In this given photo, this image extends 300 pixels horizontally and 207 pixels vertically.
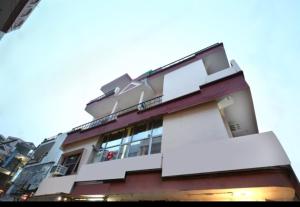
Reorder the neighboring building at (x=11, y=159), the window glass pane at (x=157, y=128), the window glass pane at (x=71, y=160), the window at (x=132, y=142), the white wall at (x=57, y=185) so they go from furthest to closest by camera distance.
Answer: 1. the neighboring building at (x=11, y=159)
2. the window glass pane at (x=71, y=160)
3. the white wall at (x=57, y=185)
4. the window glass pane at (x=157, y=128)
5. the window at (x=132, y=142)

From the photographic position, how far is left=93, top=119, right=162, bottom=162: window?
787 cm

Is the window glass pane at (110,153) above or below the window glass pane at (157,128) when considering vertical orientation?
below

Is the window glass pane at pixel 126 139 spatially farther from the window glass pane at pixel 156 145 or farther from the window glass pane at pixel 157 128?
the window glass pane at pixel 156 145

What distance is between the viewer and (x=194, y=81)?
900 cm

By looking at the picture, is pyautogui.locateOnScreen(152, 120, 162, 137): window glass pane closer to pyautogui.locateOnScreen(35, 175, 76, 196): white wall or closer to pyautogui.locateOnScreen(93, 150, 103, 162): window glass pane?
pyautogui.locateOnScreen(93, 150, 103, 162): window glass pane

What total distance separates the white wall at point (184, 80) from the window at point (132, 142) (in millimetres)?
1939

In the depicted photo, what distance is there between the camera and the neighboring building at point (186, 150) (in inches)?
177

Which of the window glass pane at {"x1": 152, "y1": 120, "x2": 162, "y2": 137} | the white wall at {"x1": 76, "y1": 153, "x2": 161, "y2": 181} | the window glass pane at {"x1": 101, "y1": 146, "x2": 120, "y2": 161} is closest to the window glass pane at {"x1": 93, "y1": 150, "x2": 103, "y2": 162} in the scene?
the window glass pane at {"x1": 101, "y1": 146, "x2": 120, "y2": 161}

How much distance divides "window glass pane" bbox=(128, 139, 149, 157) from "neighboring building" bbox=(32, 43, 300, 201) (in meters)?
0.06

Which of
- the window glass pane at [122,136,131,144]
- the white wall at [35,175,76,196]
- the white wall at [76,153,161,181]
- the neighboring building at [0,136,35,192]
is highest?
the neighboring building at [0,136,35,192]

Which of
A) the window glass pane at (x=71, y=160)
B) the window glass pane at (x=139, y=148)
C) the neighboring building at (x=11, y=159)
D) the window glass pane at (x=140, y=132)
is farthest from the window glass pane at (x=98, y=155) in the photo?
the neighboring building at (x=11, y=159)

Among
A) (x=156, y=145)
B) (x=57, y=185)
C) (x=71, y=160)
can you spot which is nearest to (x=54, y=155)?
(x=71, y=160)

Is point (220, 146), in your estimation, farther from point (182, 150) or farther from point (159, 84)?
point (159, 84)

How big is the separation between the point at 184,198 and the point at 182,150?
5.18ft
